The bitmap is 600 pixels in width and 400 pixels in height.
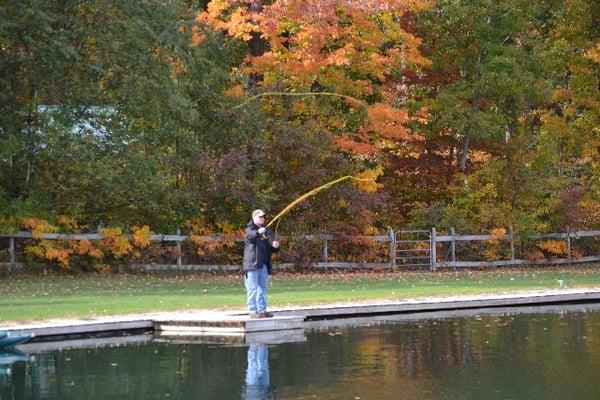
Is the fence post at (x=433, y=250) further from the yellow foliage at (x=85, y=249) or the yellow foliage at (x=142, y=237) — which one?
the yellow foliage at (x=85, y=249)

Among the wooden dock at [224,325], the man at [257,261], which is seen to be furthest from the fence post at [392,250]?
the wooden dock at [224,325]

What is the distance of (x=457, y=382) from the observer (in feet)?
53.4

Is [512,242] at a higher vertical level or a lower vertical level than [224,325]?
higher

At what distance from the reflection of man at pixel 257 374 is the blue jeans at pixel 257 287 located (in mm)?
1776

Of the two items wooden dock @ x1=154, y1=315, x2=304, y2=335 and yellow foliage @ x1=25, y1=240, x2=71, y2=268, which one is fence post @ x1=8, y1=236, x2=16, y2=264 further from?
wooden dock @ x1=154, y1=315, x2=304, y2=335

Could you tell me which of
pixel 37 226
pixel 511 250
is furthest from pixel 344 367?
pixel 511 250

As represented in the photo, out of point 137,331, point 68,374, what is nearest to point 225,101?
point 137,331

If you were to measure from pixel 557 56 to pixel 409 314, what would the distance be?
76.6ft

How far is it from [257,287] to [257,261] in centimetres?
47

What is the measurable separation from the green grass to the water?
3.57 meters

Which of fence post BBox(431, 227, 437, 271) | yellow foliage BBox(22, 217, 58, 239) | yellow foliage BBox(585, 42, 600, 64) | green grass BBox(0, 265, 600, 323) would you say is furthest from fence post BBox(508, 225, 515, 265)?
yellow foliage BBox(22, 217, 58, 239)

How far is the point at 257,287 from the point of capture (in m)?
21.8

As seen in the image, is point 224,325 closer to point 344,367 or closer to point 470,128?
point 344,367

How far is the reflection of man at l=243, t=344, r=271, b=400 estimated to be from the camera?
1553 cm
